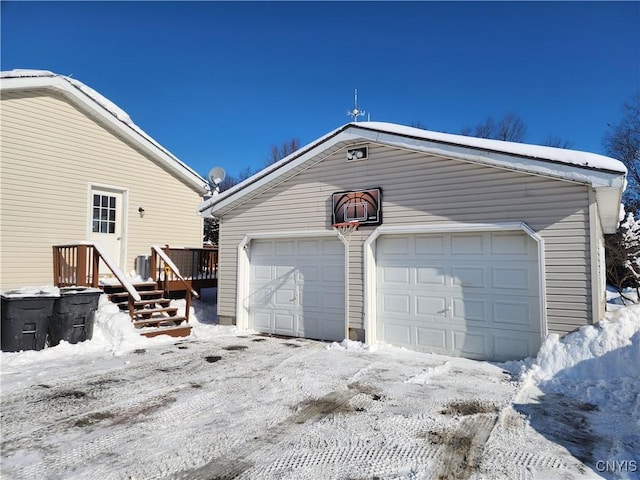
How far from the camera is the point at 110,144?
1053 cm

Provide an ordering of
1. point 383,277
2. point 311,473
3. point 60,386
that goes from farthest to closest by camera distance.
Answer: point 383,277
point 60,386
point 311,473

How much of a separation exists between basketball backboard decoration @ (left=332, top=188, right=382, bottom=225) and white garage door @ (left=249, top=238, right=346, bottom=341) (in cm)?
64

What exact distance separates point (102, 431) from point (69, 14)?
30.5ft

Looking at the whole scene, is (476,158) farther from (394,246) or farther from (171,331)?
(171,331)

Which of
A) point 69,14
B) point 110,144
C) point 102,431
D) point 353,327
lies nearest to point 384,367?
point 353,327

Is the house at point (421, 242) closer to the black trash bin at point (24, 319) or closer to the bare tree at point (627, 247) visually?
the black trash bin at point (24, 319)

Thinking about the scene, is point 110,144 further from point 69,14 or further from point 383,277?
point 383,277

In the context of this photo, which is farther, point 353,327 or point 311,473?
point 353,327

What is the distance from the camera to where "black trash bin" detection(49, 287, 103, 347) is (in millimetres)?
6699

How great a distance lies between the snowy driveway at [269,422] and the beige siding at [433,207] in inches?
70.0

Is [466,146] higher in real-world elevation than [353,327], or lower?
higher

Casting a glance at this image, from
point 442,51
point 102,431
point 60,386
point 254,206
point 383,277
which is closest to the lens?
point 102,431

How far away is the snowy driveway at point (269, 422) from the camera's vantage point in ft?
9.73

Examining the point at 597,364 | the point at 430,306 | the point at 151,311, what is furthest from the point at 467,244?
the point at 151,311
